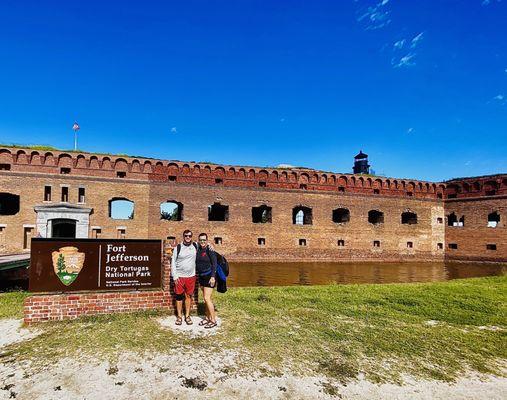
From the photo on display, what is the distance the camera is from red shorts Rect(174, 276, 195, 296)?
5.61 m

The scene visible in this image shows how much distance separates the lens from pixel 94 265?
19.5ft

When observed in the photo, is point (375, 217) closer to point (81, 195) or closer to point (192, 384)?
point (81, 195)

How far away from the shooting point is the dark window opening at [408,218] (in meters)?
25.7

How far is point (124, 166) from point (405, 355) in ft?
64.4

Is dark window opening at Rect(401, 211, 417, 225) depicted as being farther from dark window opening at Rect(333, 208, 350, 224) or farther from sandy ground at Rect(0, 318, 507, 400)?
sandy ground at Rect(0, 318, 507, 400)

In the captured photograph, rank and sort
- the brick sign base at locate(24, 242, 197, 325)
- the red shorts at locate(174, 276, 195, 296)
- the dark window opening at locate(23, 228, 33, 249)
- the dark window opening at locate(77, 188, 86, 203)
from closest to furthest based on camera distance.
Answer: the brick sign base at locate(24, 242, 197, 325) < the red shorts at locate(174, 276, 195, 296) < the dark window opening at locate(23, 228, 33, 249) < the dark window opening at locate(77, 188, 86, 203)

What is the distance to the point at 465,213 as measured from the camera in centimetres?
2483

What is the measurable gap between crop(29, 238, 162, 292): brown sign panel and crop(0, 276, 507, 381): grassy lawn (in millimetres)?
645

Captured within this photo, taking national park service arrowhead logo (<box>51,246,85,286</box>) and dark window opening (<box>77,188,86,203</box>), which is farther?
dark window opening (<box>77,188,86,203</box>)

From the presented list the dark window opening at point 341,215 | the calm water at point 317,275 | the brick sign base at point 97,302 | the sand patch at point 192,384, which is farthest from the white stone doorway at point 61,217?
the dark window opening at point 341,215

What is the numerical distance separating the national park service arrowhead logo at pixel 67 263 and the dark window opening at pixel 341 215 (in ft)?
68.0

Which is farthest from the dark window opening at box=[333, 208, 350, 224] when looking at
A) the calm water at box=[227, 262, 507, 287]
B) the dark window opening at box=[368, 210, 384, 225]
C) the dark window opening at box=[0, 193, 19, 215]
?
the dark window opening at box=[0, 193, 19, 215]

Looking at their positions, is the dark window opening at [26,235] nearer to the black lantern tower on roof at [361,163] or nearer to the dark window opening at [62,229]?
the dark window opening at [62,229]

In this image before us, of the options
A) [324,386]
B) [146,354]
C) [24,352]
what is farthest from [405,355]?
[24,352]
